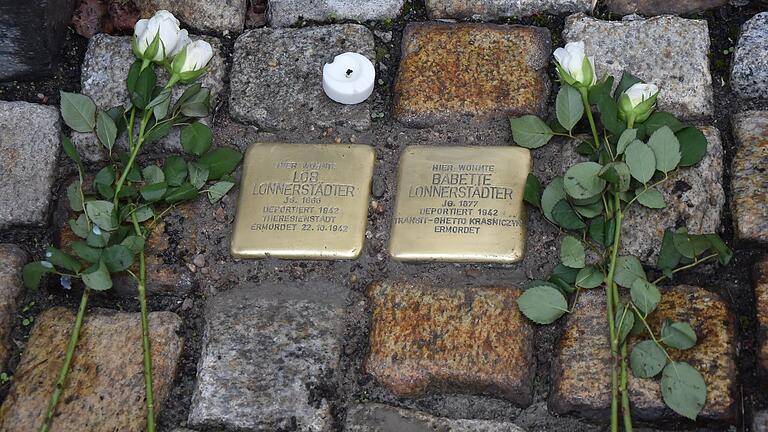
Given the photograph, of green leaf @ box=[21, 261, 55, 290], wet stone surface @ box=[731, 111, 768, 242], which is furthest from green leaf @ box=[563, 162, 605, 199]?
green leaf @ box=[21, 261, 55, 290]

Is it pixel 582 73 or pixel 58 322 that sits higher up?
pixel 582 73

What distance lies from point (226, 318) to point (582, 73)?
78 centimetres

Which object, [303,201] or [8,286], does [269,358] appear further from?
[8,286]

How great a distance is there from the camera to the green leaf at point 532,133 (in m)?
1.66

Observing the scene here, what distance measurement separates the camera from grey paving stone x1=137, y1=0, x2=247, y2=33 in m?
1.92

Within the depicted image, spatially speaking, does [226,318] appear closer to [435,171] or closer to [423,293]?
[423,293]

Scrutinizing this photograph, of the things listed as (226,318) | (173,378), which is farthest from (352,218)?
(173,378)

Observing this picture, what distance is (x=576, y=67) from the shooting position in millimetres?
1618

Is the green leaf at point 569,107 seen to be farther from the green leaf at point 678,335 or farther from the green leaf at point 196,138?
the green leaf at point 196,138

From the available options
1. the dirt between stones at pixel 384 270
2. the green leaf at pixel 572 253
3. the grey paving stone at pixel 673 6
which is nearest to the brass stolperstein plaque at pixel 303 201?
the dirt between stones at pixel 384 270

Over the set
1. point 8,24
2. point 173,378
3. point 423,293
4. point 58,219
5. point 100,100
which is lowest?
point 173,378

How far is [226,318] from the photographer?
1604mm

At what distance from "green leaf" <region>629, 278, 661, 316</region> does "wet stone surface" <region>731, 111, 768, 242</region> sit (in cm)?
21

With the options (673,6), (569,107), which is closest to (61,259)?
(569,107)
